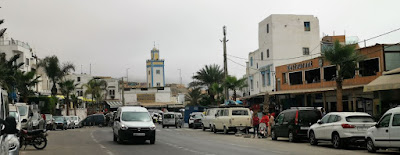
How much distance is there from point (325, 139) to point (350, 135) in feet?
6.20

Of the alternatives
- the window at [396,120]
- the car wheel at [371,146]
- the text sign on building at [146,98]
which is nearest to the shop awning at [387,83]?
the car wheel at [371,146]

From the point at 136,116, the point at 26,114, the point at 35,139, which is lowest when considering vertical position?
the point at 35,139

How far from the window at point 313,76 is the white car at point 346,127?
69.8ft

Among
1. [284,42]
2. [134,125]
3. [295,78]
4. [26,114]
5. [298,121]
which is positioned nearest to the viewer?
[134,125]

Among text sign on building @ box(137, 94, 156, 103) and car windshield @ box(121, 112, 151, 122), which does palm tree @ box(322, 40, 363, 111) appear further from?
text sign on building @ box(137, 94, 156, 103)

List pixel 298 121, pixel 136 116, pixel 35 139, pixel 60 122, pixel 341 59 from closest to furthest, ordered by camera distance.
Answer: pixel 35 139
pixel 136 116
pixel 298 121
pixel 341 59
pixel 60 122

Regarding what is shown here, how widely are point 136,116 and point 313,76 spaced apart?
23.5 meters

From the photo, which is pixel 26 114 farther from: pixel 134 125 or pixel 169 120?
pixel 169 120

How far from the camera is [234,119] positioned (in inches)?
1355

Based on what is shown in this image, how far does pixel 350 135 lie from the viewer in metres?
20.0

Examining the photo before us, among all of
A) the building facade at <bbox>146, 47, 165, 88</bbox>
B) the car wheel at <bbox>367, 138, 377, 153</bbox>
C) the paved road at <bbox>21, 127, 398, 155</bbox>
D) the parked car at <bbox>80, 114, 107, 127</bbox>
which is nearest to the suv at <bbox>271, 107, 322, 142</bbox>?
the paved road at <bbox>21, 127, 398, 155</bbox>

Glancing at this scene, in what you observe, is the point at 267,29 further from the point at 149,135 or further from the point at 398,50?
the point at 149,135

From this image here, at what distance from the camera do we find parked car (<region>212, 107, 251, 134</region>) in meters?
34.3

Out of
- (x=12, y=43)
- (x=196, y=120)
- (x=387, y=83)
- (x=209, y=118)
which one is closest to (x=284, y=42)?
(x=196, y=120)
